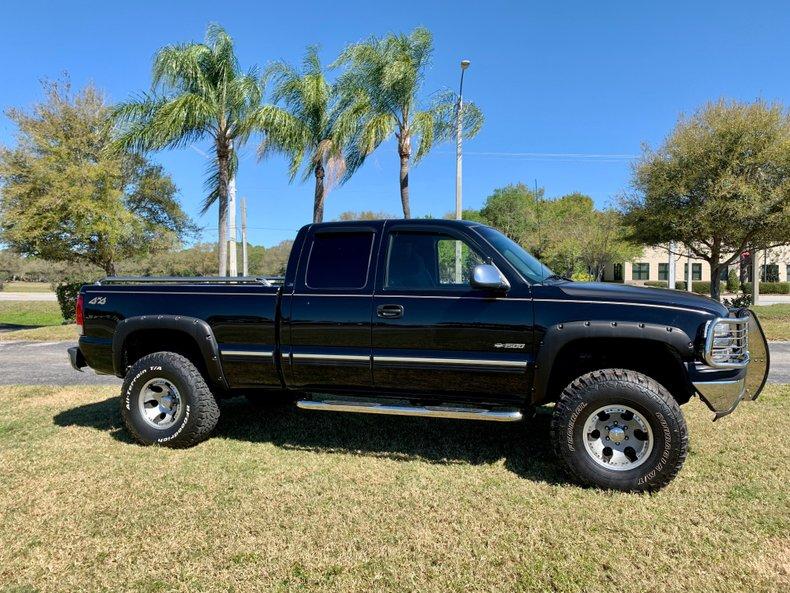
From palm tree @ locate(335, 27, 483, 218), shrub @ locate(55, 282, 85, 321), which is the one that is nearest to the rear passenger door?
palm tree @ locate(335, 27, 483, 218)

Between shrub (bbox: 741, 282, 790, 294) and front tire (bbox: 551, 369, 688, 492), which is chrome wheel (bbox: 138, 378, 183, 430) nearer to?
front tire (bbox: 551, 369, 688, 492)

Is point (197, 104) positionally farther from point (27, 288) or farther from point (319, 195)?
point (27, 288)

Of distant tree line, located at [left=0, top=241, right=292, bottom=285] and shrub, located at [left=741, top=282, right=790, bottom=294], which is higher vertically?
distant tree line, located at [left=0, top=241, right=292, bottom=285]

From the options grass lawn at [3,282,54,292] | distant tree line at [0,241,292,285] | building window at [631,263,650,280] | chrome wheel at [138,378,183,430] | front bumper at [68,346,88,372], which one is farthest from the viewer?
grass lawn at [3,282,54,292]

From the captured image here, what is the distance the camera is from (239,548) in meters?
3.11

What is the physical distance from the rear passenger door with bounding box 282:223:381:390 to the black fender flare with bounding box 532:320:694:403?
1.32 meters

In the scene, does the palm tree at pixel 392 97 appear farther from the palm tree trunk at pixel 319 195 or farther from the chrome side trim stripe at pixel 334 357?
the chrome side trim stripe at pixel 334 357

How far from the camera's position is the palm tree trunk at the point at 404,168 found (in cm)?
1462

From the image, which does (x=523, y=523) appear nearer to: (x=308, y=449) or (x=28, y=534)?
(x=308, y=449)

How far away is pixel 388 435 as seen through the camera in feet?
17.0

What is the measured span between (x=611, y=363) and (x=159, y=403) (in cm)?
392

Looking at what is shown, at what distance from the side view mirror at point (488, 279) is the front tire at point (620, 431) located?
892 mm

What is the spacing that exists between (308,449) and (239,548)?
168cm

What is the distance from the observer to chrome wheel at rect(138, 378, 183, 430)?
4.92m
